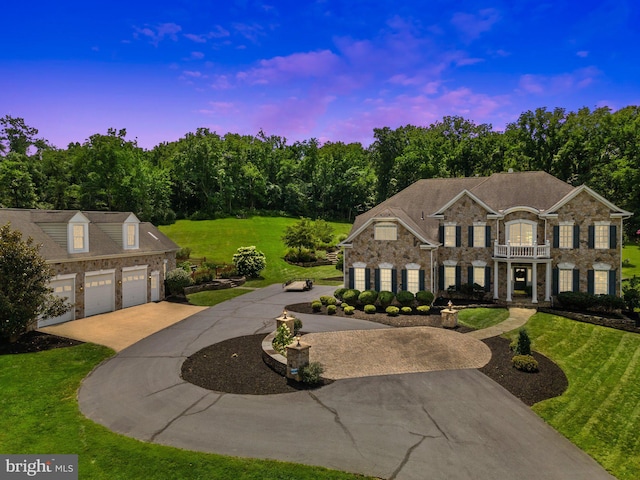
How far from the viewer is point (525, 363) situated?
15.2 m

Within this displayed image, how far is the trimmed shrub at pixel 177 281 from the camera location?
29.2m

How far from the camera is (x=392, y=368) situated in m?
15.4

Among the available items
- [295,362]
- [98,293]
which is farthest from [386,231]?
[98,293]

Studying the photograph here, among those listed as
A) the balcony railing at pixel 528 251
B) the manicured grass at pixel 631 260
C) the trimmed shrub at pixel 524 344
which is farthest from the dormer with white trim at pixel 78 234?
the manicured grass at pixel 631 260

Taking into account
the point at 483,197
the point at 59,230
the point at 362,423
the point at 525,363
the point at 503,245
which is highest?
the point at 483,197

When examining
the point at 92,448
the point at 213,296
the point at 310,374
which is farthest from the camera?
the point at 213,296

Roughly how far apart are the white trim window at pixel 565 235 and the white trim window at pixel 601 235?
4.40ft

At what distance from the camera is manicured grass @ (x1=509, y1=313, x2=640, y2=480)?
1030cm

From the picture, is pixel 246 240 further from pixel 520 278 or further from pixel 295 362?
pixel 295 362

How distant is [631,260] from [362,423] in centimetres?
4707

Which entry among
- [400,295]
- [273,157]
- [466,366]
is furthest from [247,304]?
[273,157]

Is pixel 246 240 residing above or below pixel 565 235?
below

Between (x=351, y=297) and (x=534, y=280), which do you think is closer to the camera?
(x=351, y=297)

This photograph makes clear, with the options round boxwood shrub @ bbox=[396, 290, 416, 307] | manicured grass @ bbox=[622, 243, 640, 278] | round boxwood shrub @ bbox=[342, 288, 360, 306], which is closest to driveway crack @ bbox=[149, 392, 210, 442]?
round boxwood shrub @ bbox=[342, 288, 360, 306]
